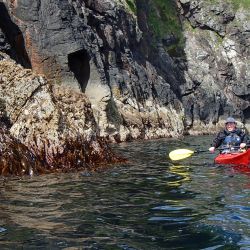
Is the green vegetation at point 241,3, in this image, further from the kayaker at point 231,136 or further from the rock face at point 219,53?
the kayaker at point 231,136

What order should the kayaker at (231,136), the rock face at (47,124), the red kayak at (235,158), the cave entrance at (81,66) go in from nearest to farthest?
the rock face at (47,124) < the red kayak at (235,158) < the kayaker at (231,136) < the cave entrance at (81,66)

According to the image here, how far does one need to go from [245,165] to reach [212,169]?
1.02 metres

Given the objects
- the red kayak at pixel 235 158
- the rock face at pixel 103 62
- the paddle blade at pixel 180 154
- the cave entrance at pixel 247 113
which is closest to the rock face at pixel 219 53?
the cave entrance at pixel 247 113

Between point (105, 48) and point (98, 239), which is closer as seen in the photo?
point (98, 239)

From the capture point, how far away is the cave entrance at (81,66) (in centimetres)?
3169

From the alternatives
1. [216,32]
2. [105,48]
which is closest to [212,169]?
[105,48]

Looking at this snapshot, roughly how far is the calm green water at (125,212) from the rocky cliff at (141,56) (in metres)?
13.4

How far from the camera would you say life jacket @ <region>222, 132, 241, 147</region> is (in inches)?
594

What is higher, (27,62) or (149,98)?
(27,62)

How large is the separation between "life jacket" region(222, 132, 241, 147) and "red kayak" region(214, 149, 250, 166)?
2.97 ft

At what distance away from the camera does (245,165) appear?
1327 cm

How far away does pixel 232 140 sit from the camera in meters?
15.2

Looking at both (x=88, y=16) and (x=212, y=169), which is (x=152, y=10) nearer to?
(x=88, y=16)

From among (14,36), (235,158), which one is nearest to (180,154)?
(235,158)
